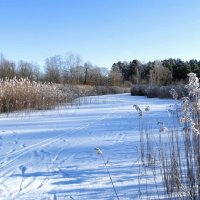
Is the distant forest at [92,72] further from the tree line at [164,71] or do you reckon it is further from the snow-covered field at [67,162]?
the snow-covered field at [67,162]

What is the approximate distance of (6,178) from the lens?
4.63 metres

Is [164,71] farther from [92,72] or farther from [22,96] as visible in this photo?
[22,96]

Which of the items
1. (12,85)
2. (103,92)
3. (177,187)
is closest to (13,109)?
(12,85)

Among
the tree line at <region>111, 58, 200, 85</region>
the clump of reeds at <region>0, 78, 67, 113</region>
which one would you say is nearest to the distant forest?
the tree line at <region>111, 58, 200, 85</region>

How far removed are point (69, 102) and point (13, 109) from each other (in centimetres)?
523

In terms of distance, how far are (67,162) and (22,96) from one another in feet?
29.8

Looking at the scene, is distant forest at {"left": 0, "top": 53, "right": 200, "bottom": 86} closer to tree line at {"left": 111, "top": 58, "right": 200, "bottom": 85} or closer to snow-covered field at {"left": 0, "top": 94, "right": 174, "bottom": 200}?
tree line at {"left": 111, "top": 58, "right": 200, "bottom": 85}

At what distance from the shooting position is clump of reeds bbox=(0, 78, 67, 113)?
13.7 metres

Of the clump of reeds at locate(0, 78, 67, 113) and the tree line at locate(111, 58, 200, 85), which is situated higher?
the tree line at locate(111, 58, 200, 85)

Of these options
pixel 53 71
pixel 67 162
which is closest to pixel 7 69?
pixel 53 71

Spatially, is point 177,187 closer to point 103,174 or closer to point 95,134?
point 103,174

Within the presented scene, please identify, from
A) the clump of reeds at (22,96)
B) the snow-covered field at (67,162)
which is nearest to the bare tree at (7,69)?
the clump of reeds at (22,96)

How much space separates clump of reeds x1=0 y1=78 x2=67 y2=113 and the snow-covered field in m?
4.43

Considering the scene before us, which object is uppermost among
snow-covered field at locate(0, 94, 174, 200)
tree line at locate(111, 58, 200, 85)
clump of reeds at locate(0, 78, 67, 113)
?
tree line at locate(111, 58, 200, 85)
